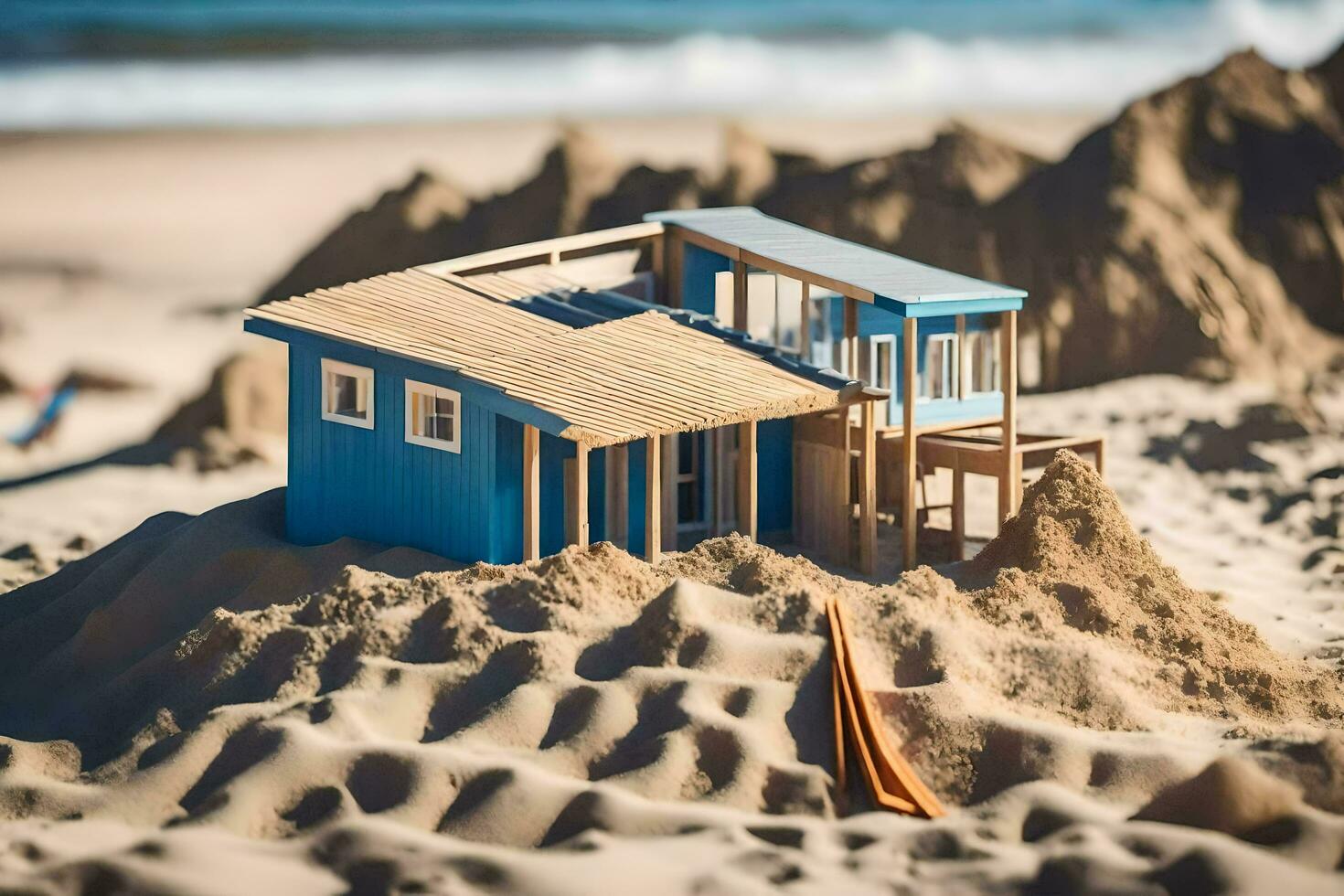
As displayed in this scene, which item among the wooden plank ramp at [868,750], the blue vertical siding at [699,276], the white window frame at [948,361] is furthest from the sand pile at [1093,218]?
the wooden plank ramp at [868,750]

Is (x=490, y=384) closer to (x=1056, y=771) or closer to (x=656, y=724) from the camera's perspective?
(x=656, y=724)

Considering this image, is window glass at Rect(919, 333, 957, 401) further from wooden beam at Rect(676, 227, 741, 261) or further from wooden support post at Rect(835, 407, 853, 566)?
wooden beam at Rect(676, 227, 741, 261)

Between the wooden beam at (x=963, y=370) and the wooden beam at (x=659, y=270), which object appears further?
the wooden beam at (x=659, y=270)

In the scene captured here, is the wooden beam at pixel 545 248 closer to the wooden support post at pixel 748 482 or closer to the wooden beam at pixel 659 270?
the wooden beam at pixel 659 270

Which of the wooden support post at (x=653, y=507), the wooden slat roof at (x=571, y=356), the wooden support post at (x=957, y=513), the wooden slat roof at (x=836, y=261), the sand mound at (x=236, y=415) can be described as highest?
the wooden slat roof at (x=836, y=261)

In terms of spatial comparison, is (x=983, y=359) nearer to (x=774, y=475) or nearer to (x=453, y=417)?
(x=774, y=475)

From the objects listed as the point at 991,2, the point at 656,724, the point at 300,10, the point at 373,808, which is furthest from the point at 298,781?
the point at 991,2
